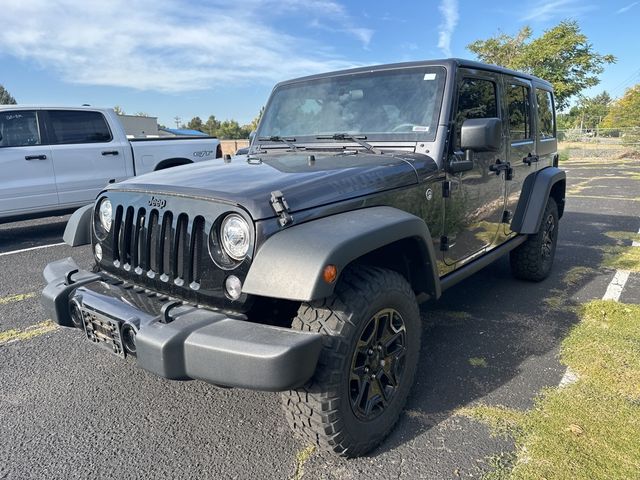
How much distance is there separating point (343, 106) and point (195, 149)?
5.53m

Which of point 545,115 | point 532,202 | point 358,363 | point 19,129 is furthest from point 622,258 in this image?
point 19,129

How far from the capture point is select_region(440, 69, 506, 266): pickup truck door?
3.03 meters

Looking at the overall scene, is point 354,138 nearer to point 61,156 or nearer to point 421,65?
point 421,65

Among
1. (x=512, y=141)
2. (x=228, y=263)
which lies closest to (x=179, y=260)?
(x=228, y=263)

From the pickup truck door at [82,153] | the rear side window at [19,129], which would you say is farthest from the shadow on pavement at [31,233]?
the rear side window at [19,129]

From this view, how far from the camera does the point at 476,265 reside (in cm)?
342

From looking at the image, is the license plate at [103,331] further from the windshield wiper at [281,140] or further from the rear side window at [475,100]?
the rear side window at [475,100]

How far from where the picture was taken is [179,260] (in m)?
2.21

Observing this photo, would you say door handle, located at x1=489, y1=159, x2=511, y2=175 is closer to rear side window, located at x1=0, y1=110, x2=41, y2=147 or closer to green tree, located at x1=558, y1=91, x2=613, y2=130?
rear side window, located at x1=0, y1=110, x2=41, y2=147

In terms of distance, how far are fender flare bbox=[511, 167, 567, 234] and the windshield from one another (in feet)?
5.45

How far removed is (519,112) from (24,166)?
6.41 m

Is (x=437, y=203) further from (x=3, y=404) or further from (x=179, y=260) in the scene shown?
(x=3, y=404)

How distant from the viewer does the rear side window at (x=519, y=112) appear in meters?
3.87

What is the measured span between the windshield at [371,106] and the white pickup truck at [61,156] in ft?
15.2
